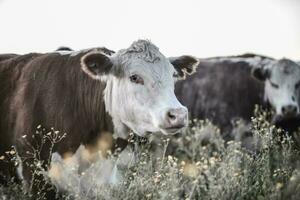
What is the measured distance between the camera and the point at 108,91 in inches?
238

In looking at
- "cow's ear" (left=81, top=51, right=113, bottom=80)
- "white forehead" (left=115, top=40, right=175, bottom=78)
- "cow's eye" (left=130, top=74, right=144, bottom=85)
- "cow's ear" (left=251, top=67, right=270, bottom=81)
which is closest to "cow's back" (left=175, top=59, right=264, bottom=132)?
"cow's ear" (left=251, top=67, right=270, bottom=81)

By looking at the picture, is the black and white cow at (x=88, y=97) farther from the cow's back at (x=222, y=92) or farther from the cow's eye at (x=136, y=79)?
the cow's back at (x=222, y=92)

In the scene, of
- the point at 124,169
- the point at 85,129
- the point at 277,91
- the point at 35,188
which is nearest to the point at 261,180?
the point at 124,169

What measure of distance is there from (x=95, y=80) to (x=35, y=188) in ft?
4.07

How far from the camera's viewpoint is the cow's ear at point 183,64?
6.45 m

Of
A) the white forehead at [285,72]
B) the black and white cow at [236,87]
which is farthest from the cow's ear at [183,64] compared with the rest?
the white forehead at [285,72]

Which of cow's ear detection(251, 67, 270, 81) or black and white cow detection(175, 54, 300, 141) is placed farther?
cow's ear detection(251, 67, 270, 81)

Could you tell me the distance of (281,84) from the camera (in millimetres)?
11656

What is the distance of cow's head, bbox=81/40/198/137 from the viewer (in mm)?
5508

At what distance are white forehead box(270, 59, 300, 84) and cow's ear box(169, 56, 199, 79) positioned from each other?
5.53m

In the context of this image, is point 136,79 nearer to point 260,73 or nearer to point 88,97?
point 88,97

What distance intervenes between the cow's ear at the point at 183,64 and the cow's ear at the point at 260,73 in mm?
5617

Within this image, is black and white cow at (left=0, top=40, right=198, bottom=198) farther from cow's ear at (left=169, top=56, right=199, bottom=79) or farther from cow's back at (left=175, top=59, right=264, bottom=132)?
cow's back at (left=175, top=59, right=264, bottom=132)

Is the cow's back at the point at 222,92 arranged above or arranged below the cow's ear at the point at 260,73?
below
